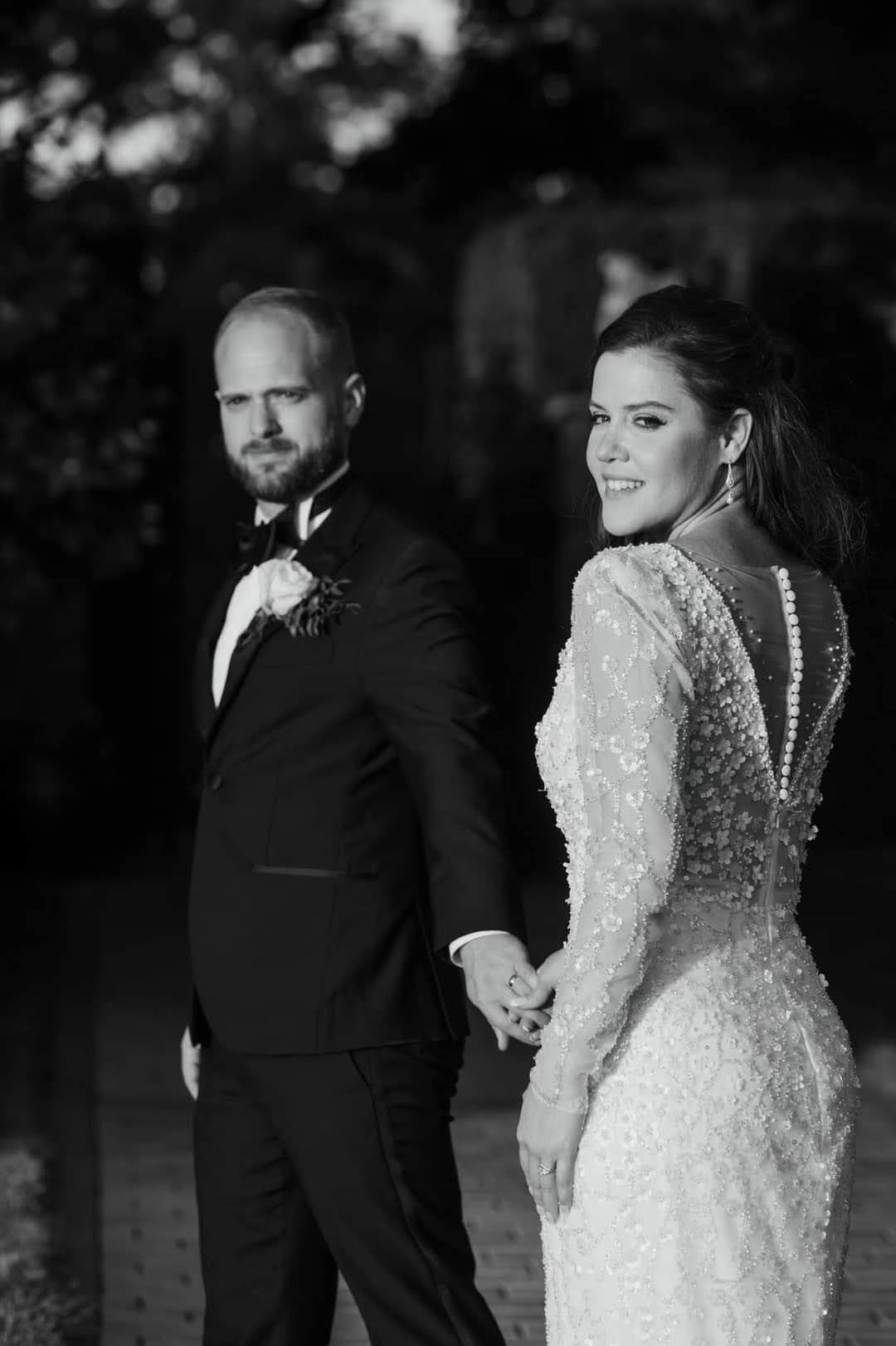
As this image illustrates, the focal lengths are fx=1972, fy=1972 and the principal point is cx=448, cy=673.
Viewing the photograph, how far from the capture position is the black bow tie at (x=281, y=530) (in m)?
3.62

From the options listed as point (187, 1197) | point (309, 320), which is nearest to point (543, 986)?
point (309, 320)

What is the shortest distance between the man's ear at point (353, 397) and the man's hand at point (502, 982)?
1.05 m

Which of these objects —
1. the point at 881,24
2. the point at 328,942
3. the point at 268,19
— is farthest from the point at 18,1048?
the point at 268,19

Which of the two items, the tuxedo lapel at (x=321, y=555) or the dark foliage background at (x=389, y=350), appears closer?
the tuxedo lapel at (x=321, y=555)

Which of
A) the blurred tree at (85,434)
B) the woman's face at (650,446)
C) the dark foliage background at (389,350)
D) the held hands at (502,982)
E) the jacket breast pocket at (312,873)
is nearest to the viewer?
the woman's face at (650,446)

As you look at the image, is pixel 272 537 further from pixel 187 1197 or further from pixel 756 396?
pixel 187 1197

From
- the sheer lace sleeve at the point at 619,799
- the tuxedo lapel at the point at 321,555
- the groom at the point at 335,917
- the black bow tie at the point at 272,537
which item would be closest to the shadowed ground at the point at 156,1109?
the groom at the point at 335,917

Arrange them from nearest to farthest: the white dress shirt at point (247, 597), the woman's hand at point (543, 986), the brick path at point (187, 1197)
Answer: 1. the woman's hand at point (543, 986)
2. the white dress shirt at point (247, 597)
3. the brick path at point (187, 1197)

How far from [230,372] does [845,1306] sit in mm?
2810

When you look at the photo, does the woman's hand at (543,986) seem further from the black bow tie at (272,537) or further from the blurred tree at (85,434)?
the blurred tree at (85,434)

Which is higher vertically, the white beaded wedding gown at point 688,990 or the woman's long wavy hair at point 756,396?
the woman's long wavy hair at point 756,396

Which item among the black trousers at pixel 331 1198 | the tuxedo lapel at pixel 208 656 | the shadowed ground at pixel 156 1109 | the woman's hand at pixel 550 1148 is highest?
the tuxedo lapel at pixel 208 656

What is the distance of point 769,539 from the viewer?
2820 mm

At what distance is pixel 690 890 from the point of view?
8.79 ft
